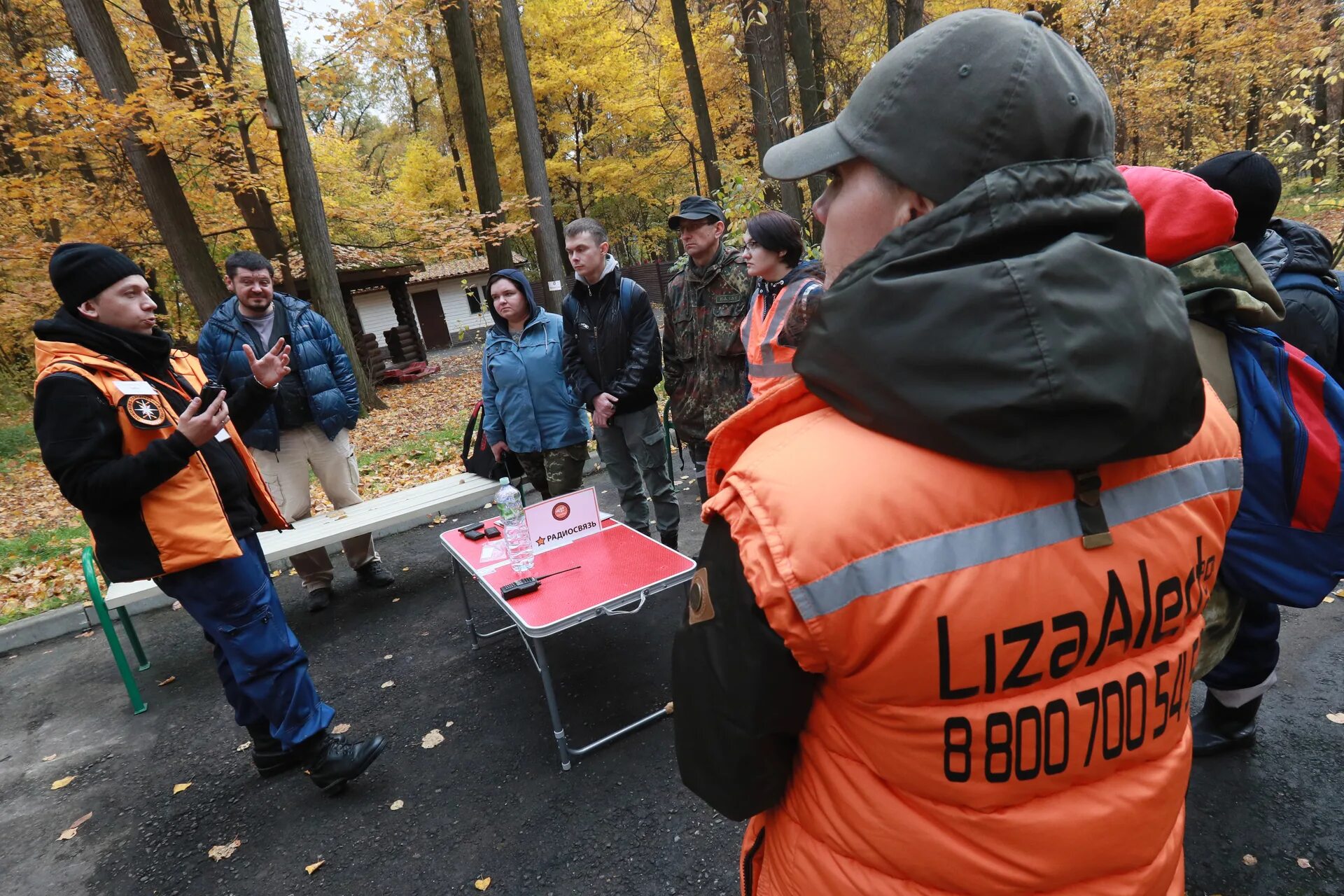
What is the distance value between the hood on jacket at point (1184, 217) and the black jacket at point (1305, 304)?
3.01 ft

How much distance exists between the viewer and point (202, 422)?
2.48 meters

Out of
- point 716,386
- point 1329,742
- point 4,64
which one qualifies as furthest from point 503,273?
point 4,64

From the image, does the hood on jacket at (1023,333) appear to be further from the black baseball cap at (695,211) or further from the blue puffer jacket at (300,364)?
the blue puffer jacket at (300,364)

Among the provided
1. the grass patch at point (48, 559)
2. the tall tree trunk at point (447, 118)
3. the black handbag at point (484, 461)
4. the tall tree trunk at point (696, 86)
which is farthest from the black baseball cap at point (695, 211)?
the tall tree trunk at point (447, 118)

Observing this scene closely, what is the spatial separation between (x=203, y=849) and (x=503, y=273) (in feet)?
10.6

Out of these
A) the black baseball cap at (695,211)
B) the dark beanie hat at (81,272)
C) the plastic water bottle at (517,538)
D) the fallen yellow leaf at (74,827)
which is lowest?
the fallen yellow leaf at (74,827)

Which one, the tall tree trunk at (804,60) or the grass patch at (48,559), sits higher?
the tall tree trunk at (804,60)

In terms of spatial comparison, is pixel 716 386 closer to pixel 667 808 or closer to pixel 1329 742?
pixel 667 808

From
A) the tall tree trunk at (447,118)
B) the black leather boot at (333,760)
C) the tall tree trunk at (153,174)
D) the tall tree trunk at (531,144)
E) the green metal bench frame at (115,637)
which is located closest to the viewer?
the black leather boot at (333,760)

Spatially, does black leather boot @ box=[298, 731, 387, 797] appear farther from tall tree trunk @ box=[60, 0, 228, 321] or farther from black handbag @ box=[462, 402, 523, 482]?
tall tree trunk @ box=[60, 0, 228, 321]

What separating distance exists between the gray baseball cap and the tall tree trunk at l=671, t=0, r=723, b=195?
1023cm

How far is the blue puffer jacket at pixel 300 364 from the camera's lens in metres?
4.21

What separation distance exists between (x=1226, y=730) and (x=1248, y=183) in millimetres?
1959

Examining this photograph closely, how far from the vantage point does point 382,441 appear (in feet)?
33.2
